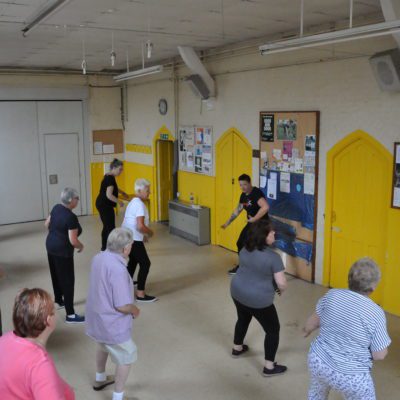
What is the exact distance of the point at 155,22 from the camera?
18.8 feet

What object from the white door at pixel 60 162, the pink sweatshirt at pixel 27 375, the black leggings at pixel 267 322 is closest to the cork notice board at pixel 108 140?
the white door at pixel 60 162

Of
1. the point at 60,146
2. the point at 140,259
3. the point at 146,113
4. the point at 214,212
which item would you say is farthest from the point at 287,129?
the point at 60,146

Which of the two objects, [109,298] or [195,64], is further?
[195,64]

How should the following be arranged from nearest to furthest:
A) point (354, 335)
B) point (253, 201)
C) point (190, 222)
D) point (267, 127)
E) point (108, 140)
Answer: point (354, 335)
point (253, 201)
point (267, 127)
point (190, 222)
point (108, 140)

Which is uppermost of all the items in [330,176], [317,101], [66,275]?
[317,101]

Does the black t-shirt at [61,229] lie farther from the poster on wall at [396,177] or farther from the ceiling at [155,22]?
the poster on wall at [396,177]

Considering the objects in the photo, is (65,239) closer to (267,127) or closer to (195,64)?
(267,127)

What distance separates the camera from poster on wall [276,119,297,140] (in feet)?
21.4

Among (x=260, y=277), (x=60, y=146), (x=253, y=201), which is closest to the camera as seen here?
(x=260, y=277)

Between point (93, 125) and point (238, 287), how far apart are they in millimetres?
8087

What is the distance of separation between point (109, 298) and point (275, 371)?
1726 mm

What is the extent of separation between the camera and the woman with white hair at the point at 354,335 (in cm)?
265

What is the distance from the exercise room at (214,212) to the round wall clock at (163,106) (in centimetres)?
4

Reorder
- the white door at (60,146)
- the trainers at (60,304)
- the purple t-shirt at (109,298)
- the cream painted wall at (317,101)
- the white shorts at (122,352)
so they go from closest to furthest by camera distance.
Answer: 1. the purple t-shirt at (109,298)
2. the white shorts at (122,352)
3. the cream painted wall at (317,101)
4. the trainers at (60,304)
5. the white door at (60,146)
